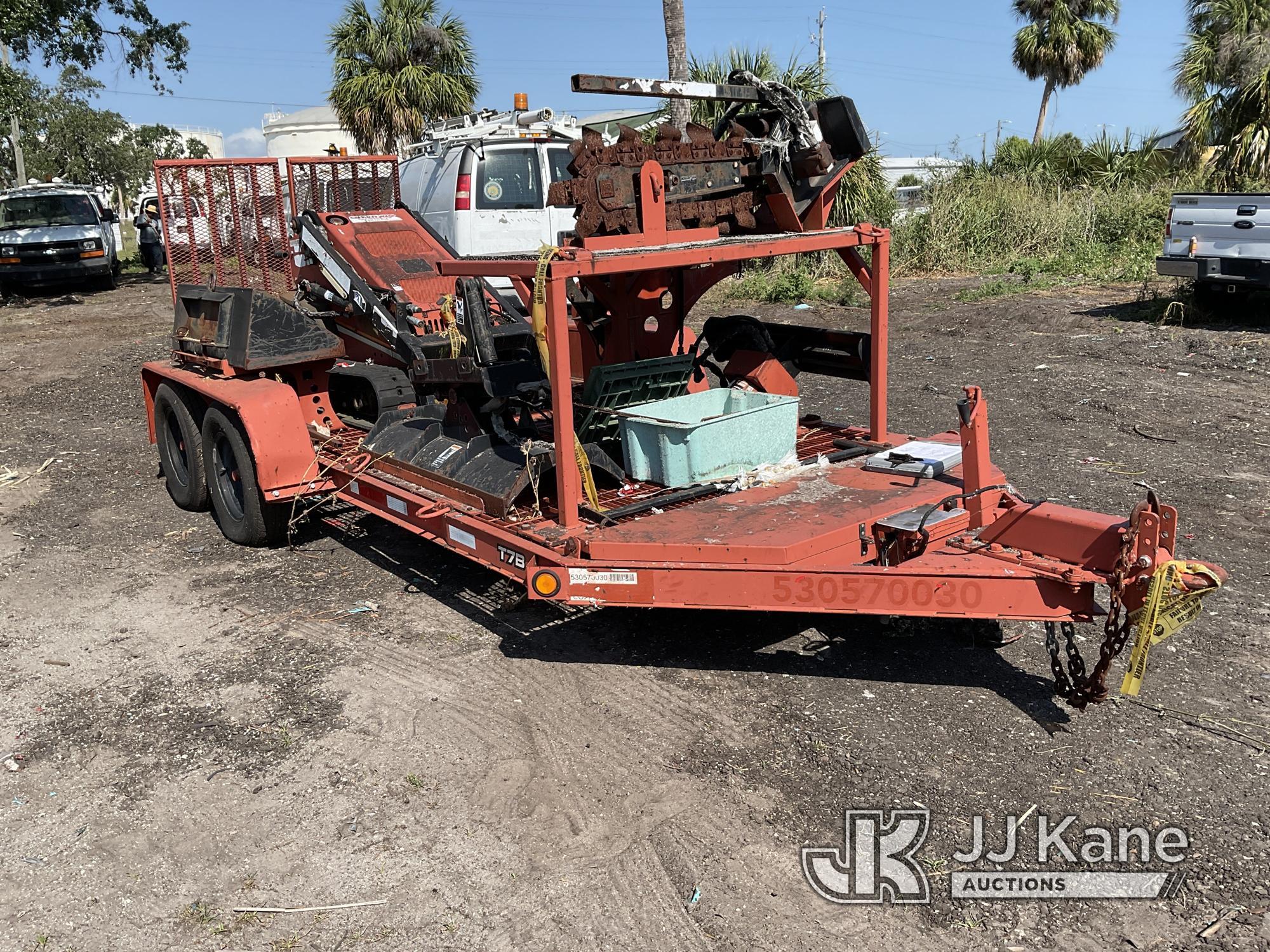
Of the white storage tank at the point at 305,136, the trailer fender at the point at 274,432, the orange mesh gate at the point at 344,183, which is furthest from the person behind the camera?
the white storage tank at the point at 305,136

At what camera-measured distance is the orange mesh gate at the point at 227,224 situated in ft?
24.2

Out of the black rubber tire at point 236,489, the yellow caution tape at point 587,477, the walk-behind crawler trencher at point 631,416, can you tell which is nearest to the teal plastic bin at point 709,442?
the walk-behind crawler trencher at point 631,416

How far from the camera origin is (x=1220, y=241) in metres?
11.2

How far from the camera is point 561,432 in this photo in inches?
170

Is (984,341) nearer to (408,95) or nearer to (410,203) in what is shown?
(410,203)

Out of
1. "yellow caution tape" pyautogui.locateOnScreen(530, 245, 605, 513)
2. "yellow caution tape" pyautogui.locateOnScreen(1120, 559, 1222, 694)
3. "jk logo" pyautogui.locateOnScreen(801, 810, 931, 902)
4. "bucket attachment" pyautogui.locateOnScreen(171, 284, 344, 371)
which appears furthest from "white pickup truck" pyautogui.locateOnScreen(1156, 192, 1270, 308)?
"jk logo" pyautogui.locateOnScreen(801, 810, 931, 902)

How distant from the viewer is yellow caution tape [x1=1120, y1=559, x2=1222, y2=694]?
Result: 11.2 ft

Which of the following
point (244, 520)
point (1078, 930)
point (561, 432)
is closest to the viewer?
point (1078, 930)

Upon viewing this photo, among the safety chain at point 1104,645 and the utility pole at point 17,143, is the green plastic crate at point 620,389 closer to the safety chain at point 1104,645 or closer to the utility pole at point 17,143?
the safety chain at point 1104,645

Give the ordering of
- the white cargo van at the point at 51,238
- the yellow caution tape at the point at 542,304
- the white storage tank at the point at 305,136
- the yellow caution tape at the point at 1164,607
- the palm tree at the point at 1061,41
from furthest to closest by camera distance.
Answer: the white storage tank at the point at 305,136
the palm tree at the point at 1061,41
the white cargo van at the point at 51,238
the yellow caution tape at the point at 542,304
the yellow caution tape at the point at 1164,607

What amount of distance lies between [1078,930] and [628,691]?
197cm

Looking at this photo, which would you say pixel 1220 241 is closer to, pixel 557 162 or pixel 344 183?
pixel 557 162

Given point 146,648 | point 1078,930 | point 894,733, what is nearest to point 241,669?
point 146,648

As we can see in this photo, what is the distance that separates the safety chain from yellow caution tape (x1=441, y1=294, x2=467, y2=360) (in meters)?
3.13
